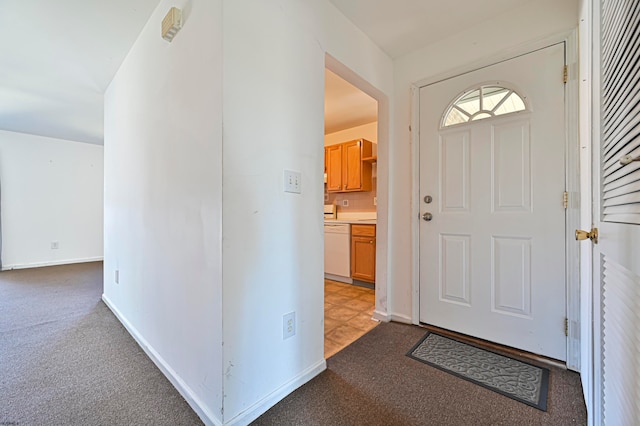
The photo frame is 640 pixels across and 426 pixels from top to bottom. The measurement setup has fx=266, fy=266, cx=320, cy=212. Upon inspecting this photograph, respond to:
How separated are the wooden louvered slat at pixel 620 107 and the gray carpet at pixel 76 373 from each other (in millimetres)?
1730

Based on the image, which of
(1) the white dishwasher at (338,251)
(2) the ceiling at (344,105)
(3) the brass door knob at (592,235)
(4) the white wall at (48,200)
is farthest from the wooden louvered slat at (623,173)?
(4) the white wall at (48,200)

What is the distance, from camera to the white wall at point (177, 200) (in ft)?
3.87

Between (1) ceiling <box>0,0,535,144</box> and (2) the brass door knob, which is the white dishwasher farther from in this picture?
(2) the brass door knob

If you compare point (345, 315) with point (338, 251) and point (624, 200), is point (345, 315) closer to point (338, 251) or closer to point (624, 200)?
point (338, 251)

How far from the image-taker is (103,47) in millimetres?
2088

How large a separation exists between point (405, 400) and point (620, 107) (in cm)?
143

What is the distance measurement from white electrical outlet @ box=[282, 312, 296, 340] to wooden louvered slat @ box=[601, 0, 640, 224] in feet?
4.27

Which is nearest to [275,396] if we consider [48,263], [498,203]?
[498,203]

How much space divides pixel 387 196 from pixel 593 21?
5.07ft

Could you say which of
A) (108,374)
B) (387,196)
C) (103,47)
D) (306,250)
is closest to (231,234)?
(306,250)

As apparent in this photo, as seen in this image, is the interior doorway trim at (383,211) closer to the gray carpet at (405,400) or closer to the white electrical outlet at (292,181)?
the gray carpet at (405,400)

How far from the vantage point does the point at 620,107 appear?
0.68m

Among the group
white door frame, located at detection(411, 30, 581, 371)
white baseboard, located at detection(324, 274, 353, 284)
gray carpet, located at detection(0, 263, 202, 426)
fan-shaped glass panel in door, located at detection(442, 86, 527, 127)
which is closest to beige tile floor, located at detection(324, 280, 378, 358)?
white baseboard, located at detection(324, 274, 353, 284)

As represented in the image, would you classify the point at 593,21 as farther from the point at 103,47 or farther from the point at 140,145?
the point at 103,47
